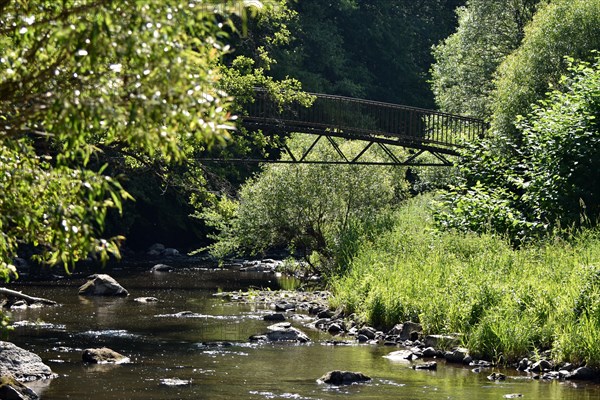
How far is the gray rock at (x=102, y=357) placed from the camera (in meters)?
19.4

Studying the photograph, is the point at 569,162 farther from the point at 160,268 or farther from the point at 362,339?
the point at 160,268

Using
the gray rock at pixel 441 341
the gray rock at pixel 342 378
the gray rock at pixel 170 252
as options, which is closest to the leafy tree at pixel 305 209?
the gray rock at pixel 441 341

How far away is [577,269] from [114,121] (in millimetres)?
13650

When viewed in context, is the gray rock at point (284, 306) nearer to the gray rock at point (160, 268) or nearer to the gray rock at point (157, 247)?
the gray rock at point (160, 268)

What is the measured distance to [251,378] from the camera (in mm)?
17953

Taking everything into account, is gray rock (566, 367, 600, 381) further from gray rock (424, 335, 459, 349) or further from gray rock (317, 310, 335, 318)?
gray rock (317, 310, 335, 318)

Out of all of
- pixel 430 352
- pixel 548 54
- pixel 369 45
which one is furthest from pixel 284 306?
pixel 369 45

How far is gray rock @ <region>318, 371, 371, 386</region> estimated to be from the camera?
17.5 m

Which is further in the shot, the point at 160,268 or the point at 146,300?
the point at 160,268

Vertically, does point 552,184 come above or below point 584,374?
above

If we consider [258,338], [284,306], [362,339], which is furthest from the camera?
[284,306]

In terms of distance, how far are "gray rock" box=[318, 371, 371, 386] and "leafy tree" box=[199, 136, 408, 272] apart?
13141 millimetres

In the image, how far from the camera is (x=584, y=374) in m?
17.5

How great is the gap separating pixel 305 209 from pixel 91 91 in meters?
23.9
